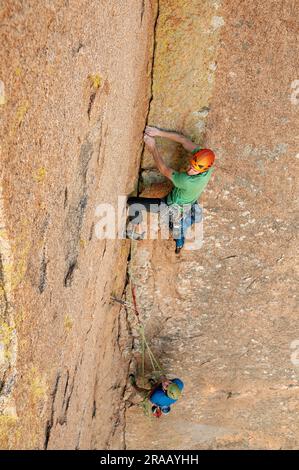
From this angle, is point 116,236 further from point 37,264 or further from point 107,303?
point 37,264

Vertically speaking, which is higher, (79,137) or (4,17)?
(79,137)

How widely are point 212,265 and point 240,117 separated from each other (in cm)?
161

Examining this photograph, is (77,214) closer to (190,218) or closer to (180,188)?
(180,188)

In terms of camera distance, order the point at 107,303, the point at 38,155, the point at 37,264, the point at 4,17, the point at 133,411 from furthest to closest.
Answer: the point at 133,411
the point at 107,303
the point at 37,264
the point at 38,155
the point at 4,17

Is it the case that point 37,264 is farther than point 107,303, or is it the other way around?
point 107,303

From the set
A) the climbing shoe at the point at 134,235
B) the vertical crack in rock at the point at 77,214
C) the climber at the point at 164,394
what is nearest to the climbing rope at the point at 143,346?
the climber at the point at 164,394

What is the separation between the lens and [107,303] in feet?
16.0

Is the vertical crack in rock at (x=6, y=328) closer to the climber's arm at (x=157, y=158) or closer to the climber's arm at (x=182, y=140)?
the climber's arm at (x=157, y=158)

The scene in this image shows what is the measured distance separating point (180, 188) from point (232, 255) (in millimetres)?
1261

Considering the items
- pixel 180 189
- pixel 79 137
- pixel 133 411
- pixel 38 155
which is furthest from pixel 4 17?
pixel 133 411

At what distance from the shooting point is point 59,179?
2.38 metres

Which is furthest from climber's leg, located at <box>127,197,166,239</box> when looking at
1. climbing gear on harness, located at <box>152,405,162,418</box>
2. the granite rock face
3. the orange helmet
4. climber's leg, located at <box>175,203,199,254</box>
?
climbing gear on harness, located at <box>152,405,162,418</box>

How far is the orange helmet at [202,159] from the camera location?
12.0 feet

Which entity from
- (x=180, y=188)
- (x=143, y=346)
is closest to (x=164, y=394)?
(x=143, y=346)
